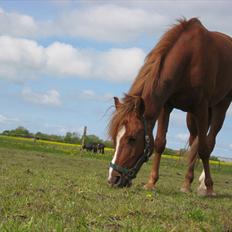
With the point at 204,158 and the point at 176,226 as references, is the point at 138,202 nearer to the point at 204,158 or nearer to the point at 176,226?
the point at 176,226

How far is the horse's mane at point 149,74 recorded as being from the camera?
6.82 m

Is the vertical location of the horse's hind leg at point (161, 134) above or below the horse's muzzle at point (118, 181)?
Answer: above

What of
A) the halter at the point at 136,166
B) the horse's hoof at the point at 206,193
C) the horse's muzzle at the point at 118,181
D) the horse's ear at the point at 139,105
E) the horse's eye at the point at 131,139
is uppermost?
the horse's ear at the point at 139,105

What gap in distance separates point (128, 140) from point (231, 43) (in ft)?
13.1

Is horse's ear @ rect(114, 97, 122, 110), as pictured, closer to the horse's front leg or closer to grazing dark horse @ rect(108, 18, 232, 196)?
grazing dark horse @ rect(108, 18, 232, 196)

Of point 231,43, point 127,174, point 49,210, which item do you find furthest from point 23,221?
point 231,43

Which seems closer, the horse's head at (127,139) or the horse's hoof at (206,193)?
the horse's head at (127,139)

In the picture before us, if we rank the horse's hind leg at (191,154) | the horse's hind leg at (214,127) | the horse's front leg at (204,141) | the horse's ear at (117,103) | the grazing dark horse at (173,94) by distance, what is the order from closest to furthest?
the grazing dark horse at (173,94) < the horse's ear at (117,103) < the horse's front leg at (204,141) < the horse's hind leg at (214,127) < the horse's hind leg at (191,154)

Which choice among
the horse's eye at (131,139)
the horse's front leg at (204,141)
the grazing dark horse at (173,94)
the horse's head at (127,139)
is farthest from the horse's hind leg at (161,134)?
the horse's eye at (131,139)

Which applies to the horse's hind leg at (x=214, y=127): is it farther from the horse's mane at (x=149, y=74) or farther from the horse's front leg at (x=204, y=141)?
the horse's mane at (x=149, y=74)

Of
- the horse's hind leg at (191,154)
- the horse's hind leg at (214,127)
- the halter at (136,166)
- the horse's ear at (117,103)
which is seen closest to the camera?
the halter at (136,166)

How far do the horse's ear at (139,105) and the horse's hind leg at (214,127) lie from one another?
7.01ft

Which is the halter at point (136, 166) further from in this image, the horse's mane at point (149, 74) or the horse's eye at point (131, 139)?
the horse's mane at point (149, 74)

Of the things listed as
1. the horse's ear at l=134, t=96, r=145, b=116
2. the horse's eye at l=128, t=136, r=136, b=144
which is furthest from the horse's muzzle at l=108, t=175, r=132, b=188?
the horse's ear at l=134, t=96, r=145, b=116
